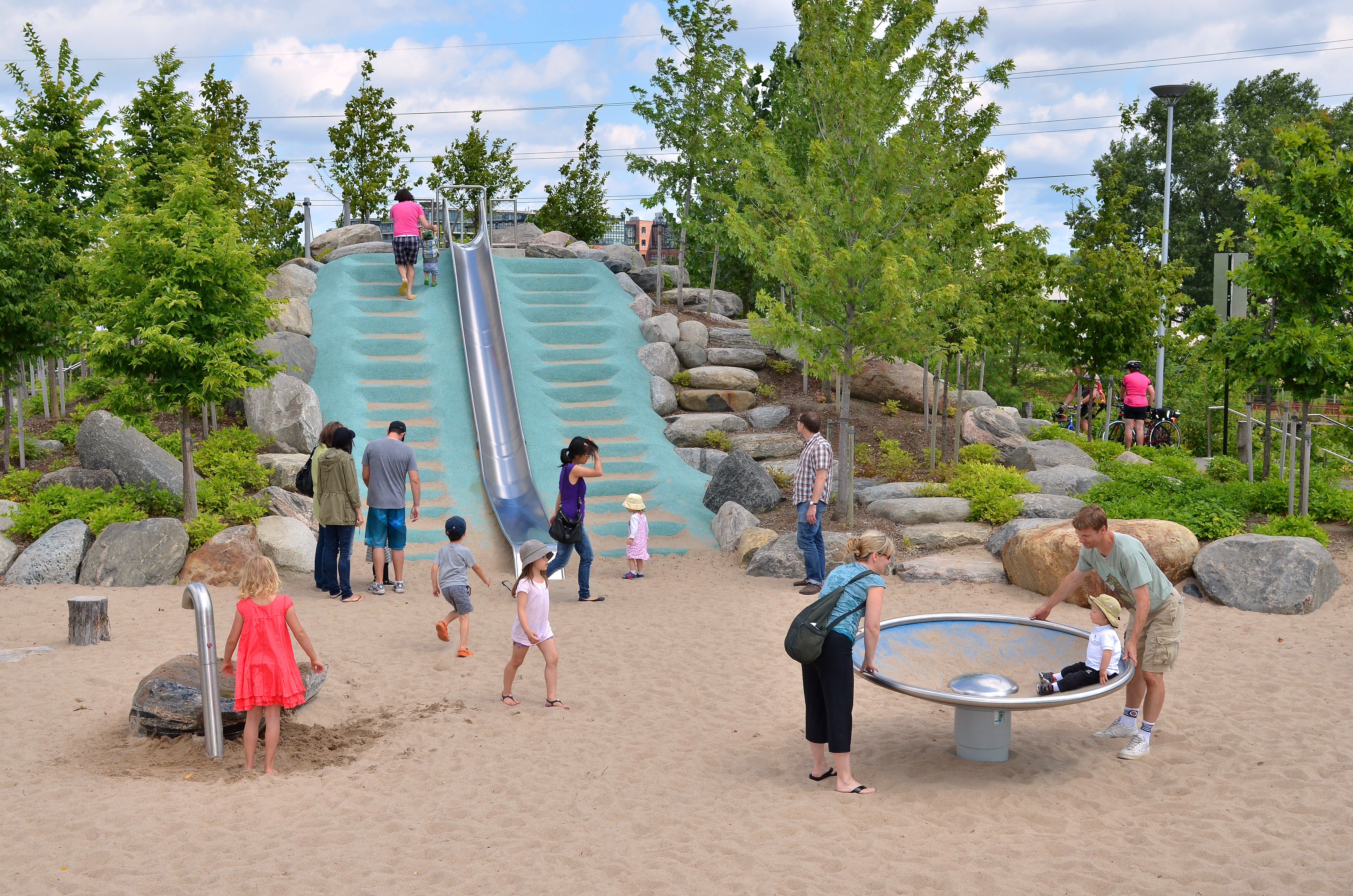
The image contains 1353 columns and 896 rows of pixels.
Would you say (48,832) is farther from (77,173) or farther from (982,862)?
(77,173)

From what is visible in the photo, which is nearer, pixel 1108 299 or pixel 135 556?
pixel 135 556

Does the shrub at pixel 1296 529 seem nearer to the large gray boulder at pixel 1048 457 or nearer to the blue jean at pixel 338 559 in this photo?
the large gray boulder at pixel 1048 457

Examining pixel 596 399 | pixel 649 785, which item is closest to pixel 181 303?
pixel 596 399

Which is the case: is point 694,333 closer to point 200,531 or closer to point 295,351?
point 295,351

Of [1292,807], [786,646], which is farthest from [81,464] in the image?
[1292,807]

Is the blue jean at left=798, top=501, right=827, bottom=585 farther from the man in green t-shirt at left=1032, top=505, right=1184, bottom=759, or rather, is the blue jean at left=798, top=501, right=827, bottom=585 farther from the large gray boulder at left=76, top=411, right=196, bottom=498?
the large gray boulder at left=76, top=411, right=196, bottom=498

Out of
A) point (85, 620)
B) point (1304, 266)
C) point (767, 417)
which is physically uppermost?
point (1304, 266)

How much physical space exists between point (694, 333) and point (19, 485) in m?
10.9

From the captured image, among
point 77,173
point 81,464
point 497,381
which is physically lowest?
point 81,464

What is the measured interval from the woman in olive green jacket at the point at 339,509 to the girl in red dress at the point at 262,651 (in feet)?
13.9

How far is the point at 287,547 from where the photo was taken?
11.3m

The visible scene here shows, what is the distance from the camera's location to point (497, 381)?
16.2 meters

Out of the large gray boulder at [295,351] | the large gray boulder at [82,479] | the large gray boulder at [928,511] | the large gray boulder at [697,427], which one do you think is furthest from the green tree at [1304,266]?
the large gray boulder at [82,479]

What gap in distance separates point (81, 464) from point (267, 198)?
16.9 metres
